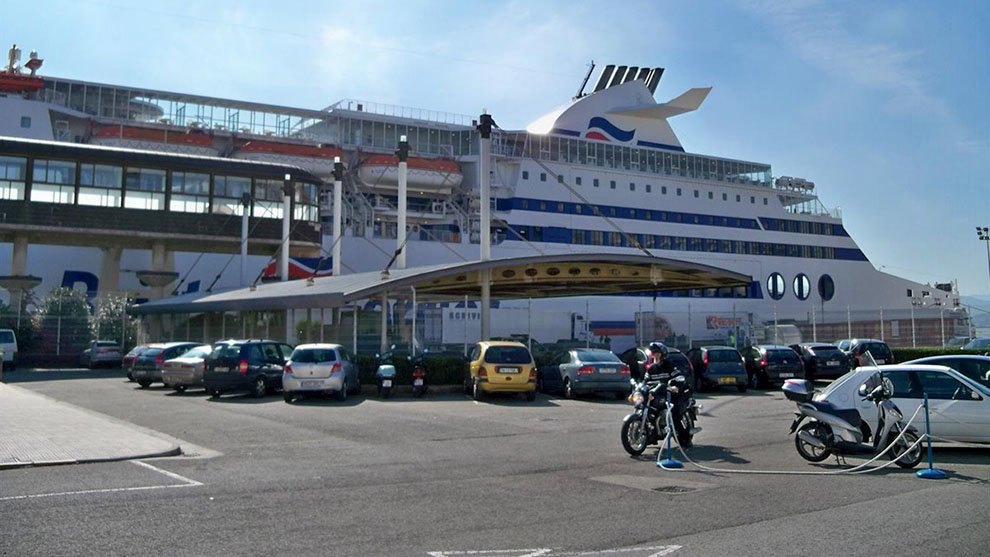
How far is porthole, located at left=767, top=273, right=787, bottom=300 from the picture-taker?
59.6 meters

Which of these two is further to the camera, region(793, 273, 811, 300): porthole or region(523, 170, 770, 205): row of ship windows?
region(793, 273, 811, 300): porthole

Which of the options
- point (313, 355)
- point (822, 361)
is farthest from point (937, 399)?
point (822, 361)

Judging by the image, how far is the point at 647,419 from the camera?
10781mm

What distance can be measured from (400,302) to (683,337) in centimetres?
1295

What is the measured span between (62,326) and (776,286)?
46181 mm

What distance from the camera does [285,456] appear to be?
1033 cm

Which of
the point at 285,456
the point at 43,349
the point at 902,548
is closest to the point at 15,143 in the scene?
the point at 43,349

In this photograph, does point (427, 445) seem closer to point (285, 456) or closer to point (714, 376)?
point (285, 456)

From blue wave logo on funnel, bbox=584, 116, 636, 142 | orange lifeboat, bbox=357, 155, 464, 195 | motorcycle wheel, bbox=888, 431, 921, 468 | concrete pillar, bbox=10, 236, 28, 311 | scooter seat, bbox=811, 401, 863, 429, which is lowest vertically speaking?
motorcycle wheel, bbox=888, 431, 921, 468

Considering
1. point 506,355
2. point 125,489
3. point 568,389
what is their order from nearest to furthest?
point 125,489 → point 506,355 → point 568,389

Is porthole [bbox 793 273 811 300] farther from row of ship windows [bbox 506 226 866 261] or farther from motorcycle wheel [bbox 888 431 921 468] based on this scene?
motorcycle wheel [bbox 888 431 921 468]

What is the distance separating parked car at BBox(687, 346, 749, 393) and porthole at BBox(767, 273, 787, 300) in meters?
38.4

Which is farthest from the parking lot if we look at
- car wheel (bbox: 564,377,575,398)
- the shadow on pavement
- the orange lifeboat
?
the orange lifeboat

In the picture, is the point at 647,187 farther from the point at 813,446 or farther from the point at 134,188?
the point at 813,446
